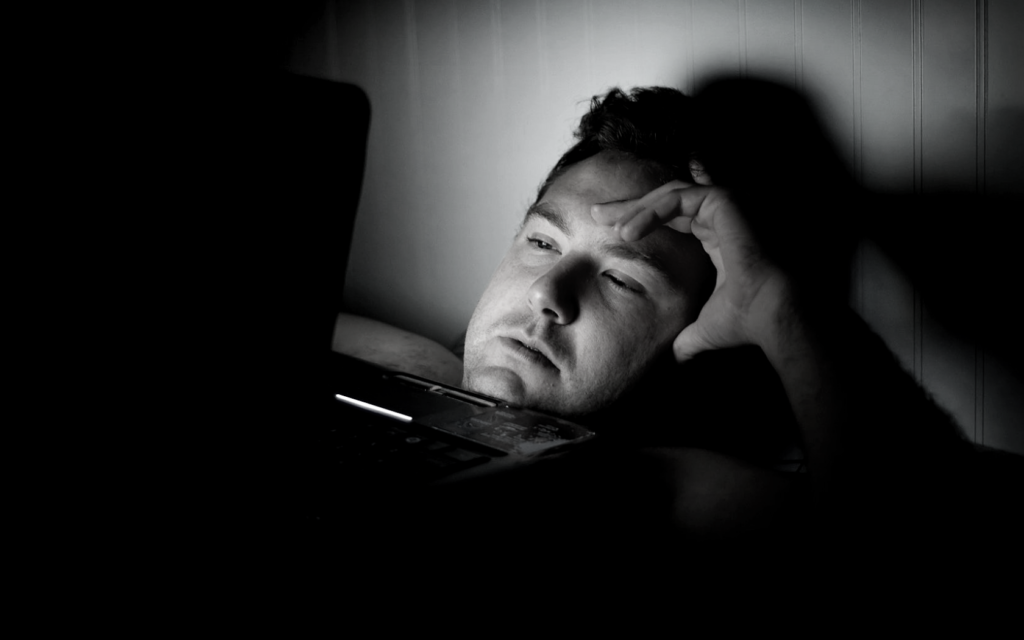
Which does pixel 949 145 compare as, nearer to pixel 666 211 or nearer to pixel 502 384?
pixel 666 211

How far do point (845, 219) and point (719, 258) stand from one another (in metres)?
0.24

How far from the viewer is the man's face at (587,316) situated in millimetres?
1110

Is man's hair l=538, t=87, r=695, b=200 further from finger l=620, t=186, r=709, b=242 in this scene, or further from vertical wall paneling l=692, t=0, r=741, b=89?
finger l=620, t=186, r=709, b=242

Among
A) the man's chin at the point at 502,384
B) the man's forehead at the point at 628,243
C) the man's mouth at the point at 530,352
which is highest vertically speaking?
the man's forehead at the point at 628,243

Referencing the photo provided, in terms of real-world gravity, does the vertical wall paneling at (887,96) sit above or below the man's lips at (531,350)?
above

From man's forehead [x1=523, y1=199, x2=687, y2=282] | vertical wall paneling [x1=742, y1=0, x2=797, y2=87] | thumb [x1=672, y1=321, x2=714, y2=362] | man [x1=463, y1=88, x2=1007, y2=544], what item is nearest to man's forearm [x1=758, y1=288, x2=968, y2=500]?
man [x1=463, y1=88, x2=1007, y2=544]

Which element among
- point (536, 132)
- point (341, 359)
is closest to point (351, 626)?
point (341, 359)

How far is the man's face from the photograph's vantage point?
43.7 inches

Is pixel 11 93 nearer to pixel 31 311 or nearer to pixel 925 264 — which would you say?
pixel 31 311

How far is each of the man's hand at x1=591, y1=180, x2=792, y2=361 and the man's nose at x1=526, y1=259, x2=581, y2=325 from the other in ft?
0.33

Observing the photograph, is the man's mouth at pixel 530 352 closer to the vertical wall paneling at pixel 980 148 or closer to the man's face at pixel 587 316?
the man's face at pixel 587 316

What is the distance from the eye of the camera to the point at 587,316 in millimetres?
1110

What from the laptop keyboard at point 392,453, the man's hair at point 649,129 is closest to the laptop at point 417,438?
the laptop keyboard at point 392,453

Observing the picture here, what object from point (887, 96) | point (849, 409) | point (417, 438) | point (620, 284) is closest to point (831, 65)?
point (887, 96)
